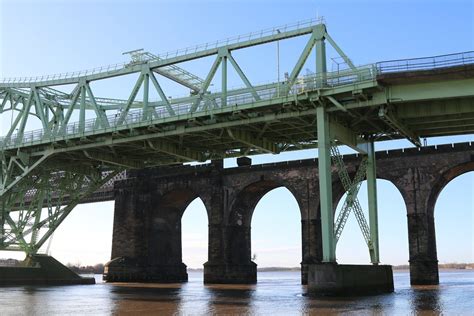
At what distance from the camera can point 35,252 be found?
2178 inches

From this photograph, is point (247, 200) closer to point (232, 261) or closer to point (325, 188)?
point (232, 261)

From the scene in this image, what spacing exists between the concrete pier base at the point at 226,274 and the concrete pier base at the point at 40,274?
1216 cm

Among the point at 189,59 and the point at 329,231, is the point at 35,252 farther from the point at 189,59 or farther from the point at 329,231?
the point at 329,231

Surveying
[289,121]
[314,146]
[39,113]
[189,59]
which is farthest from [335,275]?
[39,113]

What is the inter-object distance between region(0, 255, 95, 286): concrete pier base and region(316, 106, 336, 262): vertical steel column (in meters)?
30.7

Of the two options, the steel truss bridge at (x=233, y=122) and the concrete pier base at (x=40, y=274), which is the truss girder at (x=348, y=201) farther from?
the concrete pier base at (x=40, y=274)

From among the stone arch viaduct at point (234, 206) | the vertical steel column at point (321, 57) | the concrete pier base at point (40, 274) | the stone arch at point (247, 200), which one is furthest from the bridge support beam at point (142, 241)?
the vertical steel column at point (321, 57)

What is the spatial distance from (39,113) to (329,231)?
31745 mm

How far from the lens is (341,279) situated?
3275 cm

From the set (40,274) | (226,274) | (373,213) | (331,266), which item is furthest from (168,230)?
(331,266)

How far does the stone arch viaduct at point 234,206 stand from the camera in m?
52.1

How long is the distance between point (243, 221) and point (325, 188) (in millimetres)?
30877

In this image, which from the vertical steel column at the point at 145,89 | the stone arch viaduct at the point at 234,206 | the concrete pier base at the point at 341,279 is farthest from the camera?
the stone arch viaduct at the point at 234,206

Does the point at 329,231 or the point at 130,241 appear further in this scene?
the point at 130,241
